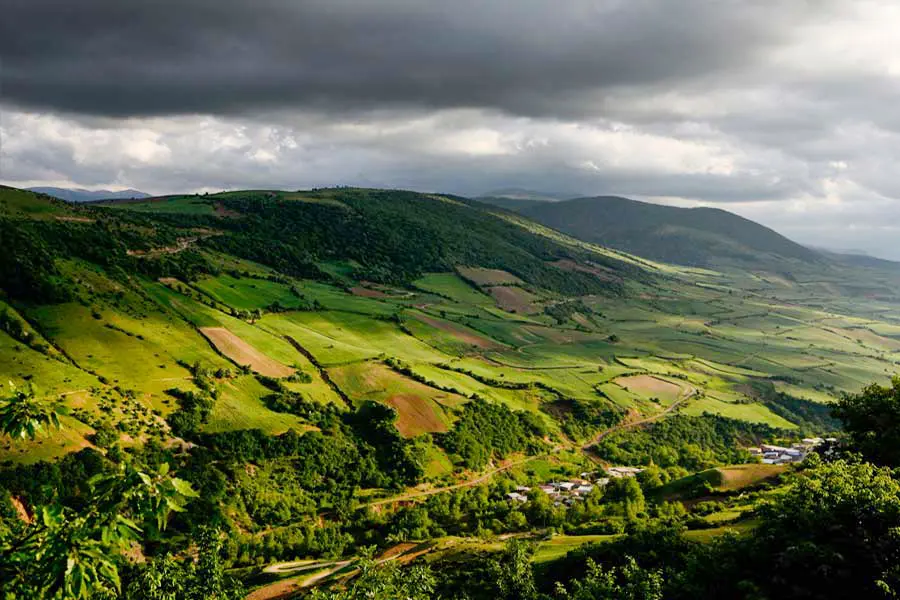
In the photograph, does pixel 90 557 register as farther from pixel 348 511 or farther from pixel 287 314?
pixel 287 314

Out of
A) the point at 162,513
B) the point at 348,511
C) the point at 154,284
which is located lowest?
the point at 348,511

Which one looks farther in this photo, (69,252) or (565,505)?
(69,252)

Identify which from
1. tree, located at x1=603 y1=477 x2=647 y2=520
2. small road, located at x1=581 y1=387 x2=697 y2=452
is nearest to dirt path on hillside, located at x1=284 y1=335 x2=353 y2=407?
tree, located at x1=603 y1=477 x2=647 y2=520

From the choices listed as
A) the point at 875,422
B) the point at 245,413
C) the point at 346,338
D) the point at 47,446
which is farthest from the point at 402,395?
the point at 875,422

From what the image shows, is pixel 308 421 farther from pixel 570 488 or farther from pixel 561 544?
pixel 561 544

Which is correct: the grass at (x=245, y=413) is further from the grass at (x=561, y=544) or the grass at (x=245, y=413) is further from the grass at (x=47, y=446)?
the grass at (x=561, y=544)

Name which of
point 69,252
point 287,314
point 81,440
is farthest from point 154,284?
point 81,440

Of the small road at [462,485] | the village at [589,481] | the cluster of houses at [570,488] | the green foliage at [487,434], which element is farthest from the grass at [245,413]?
A: the village at [589,481]

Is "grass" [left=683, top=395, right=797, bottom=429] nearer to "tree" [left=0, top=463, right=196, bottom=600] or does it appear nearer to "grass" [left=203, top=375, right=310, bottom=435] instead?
"grass" [left=203, top=375, right=310, bottom=435]
